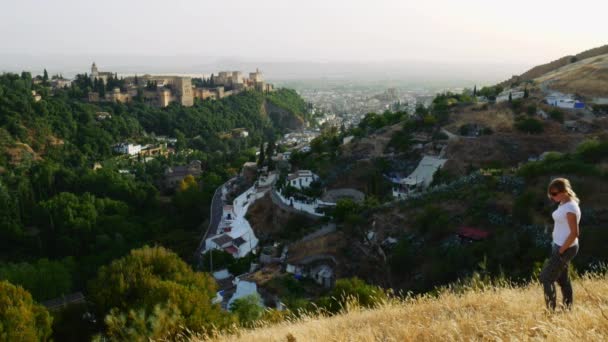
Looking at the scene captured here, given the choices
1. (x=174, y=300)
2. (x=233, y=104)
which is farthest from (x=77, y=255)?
(x=233, y=104)

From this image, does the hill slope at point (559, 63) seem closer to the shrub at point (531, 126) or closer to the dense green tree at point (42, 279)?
the shrub at point (531, 126)

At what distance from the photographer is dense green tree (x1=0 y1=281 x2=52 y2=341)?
7.35 meters

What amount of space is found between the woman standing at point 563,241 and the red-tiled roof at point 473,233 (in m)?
8.40

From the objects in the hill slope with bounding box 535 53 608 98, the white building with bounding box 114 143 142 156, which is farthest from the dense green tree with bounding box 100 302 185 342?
the white building with bounding box 114 143 142 156

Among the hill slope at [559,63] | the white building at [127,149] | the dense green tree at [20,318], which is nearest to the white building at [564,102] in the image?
the hill slope at [559,63]

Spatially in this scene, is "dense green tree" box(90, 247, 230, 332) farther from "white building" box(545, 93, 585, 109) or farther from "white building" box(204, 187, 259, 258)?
"white building" box(545, 93, 585, 109)

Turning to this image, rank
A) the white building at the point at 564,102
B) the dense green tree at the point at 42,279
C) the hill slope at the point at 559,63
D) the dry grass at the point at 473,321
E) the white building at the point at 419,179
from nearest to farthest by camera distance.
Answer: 1. the dry grass at the point at 473,321
2. the dense green tree at the point at 42,279
3. the white building at the point at 419,179
4. the white building at the point at 564,102
5. the hill slope at the point at 559,63

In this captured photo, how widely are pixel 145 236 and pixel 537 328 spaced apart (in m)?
20.2

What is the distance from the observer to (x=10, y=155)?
2919cm

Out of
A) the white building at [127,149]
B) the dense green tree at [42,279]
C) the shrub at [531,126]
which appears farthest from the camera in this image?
the white building at [127,149]

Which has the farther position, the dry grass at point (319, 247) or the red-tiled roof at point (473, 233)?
the dry grass at point (319, 247)

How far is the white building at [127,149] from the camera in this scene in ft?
120

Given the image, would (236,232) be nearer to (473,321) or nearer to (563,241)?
(473,321)

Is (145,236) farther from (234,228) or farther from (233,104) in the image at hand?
(233,104)
